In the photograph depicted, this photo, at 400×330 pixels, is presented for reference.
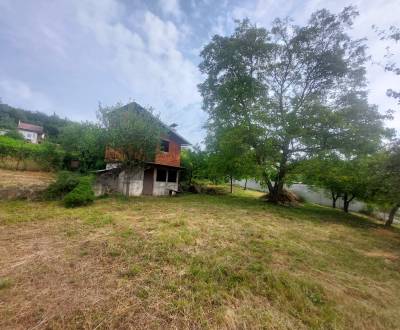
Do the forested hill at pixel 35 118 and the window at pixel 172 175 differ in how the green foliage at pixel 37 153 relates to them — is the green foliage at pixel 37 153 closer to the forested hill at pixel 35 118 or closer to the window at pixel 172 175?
the window at pixel 172 175

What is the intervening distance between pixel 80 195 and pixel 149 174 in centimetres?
708

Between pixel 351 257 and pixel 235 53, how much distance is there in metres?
14.3

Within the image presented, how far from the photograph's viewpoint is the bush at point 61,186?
9.24 meters

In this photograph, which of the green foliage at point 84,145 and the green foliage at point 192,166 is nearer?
the green foliage at point 84,145

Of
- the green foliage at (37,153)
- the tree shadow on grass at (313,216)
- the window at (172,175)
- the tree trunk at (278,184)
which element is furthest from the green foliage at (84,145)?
the tree trunk at (278,184)

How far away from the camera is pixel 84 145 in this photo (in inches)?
571

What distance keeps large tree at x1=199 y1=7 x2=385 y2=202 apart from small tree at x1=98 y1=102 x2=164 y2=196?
236 inches

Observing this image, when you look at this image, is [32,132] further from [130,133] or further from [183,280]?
[183,280]

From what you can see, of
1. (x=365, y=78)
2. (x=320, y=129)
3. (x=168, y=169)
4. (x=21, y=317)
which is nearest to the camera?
(x=21, y=317)

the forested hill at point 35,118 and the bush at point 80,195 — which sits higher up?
the forested hill at point 35,118

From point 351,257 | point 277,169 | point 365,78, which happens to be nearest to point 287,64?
point 365,78

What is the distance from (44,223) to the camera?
6094 millimetres

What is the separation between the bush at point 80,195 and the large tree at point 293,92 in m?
9.69

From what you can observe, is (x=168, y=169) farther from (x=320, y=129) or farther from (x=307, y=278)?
(x=307, y=278)
